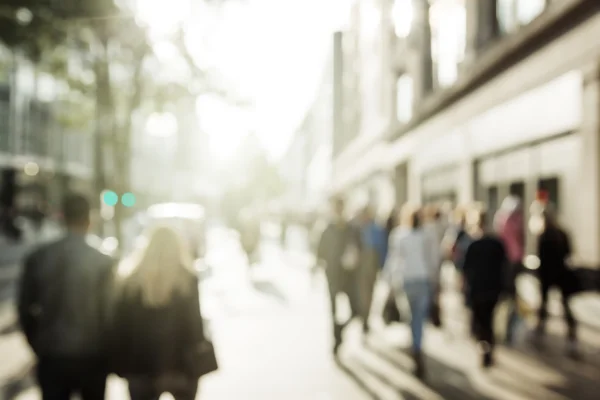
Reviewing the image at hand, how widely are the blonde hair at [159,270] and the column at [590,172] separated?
36.3ft

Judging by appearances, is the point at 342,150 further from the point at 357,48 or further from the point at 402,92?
the point at 402,92

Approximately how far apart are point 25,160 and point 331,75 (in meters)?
Result: 26.7

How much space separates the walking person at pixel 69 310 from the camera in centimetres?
452

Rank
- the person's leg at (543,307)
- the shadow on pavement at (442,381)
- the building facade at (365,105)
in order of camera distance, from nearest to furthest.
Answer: the shadow on pavement at (442,381), the person's leg at (543,307), the building facade at (365,105)

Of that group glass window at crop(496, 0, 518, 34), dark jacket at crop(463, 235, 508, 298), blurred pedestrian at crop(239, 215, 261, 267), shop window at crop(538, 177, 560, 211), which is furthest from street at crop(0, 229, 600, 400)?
blurred pedestrian at crop(239, 215, 261, 267)

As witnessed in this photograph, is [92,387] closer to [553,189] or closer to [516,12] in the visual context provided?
[553,189]

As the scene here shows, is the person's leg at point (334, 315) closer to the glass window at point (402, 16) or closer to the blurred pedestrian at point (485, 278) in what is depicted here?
the blurred pedestrian at point (485, 278)

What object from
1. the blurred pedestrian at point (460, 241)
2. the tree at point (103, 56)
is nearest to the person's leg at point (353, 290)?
the blurred pedestrian at point (460, 241)

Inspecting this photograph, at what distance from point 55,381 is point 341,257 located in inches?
244

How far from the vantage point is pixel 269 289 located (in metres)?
19.2

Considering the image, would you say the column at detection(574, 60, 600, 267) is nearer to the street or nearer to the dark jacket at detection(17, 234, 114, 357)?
the street

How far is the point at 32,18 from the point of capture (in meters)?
18.7

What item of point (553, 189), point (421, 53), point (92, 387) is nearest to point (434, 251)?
point (92, 387)

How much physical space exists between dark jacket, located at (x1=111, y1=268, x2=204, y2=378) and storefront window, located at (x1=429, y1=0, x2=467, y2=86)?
62.5 ft
